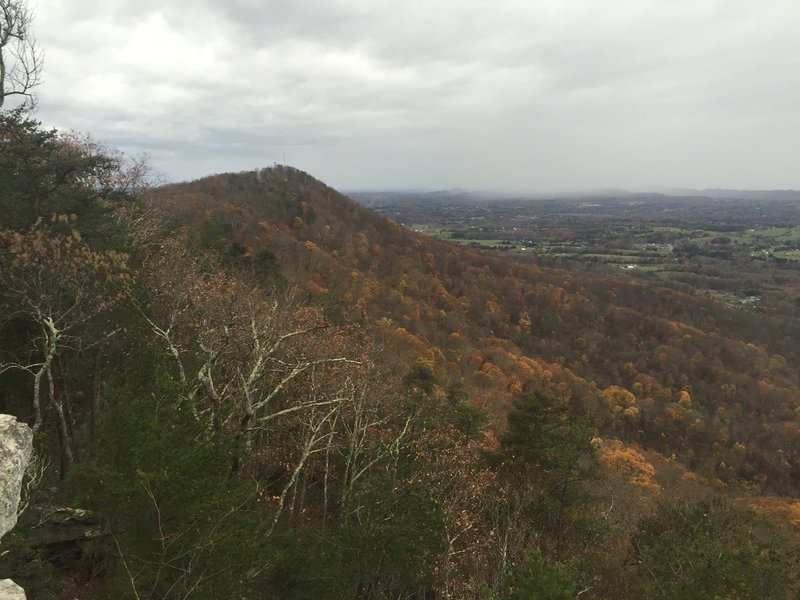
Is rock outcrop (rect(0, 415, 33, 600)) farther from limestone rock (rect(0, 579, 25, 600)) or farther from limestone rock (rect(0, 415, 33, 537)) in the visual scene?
limestone rock (rect(0, 579, 25, 600))

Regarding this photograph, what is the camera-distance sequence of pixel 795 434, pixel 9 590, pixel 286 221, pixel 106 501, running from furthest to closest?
pixel 286 221 → pixel 795 434 → pixel 106 501 → pixel 9 590

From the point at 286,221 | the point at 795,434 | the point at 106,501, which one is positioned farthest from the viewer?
the point at 286,221

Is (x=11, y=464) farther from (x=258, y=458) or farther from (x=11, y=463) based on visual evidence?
(x=258, y=458)

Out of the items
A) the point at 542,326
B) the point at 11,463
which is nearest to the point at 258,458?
the point at 11,463

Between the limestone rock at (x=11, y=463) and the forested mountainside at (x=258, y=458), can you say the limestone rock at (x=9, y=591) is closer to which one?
the limestone rock at (x=11, y=463)

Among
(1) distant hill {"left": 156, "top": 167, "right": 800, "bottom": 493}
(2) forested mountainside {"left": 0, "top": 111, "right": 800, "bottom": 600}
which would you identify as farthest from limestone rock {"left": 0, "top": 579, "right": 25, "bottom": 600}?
(1) distant hill {"left": 156, "top": 167, "right": 800, "bottom": 493}

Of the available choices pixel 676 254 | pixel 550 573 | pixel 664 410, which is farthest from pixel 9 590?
pixel 676 254

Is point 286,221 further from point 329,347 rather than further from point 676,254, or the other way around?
point 676,254
